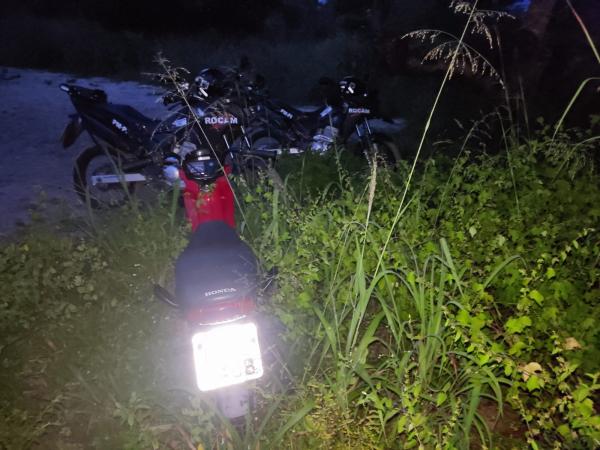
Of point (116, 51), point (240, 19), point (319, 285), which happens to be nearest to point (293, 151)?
point (319, 285)

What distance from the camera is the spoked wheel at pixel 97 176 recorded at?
439cm

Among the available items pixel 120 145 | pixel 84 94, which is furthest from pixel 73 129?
pixel 120 145

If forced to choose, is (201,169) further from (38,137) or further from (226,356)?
(38,137)

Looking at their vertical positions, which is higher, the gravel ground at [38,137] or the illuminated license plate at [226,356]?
the illuminated license plate at [226,356]

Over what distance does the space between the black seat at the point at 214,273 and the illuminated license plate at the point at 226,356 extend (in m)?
0.14

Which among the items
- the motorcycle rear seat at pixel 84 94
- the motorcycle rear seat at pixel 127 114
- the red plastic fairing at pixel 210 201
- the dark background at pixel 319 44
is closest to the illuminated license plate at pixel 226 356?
the red plastic fairing at pixel 210 201

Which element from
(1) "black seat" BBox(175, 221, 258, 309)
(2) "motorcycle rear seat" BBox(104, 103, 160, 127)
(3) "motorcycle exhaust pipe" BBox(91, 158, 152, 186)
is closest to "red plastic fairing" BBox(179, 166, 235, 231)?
(1) "black seat" BBox(175, 221, 258, 309)

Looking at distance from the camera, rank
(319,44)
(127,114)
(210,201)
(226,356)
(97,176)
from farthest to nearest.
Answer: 1. (319,44)
2. (127,114)
3. (97,176)
4. (210,201)
5. (226,356)

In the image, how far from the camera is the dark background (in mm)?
6855

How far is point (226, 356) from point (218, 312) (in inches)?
7.4

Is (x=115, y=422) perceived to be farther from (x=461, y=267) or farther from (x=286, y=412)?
(x=461, y=267)

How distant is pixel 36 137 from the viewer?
6.99 meters

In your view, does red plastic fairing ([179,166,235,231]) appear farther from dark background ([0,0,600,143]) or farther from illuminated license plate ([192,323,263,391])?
dark background ([0,0,600,143])

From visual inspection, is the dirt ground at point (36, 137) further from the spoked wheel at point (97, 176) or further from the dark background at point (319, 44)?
the dark background at point (319, 44)
